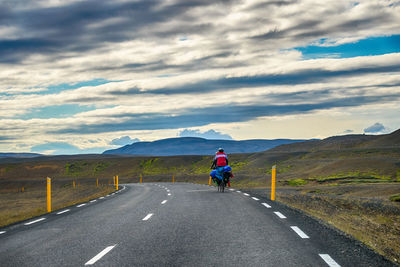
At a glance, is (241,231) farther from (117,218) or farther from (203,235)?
(117,218)

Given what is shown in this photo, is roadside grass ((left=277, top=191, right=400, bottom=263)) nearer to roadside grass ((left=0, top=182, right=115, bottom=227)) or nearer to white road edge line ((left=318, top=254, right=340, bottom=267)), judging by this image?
white road edge line ((left=318, top=254, right=340, bottom=267))

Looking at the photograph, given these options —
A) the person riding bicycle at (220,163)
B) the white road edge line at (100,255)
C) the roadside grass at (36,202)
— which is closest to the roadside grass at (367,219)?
the white road edge line at (100,255)

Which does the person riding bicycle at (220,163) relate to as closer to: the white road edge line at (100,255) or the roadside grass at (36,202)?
the roadside grass at (36,202)

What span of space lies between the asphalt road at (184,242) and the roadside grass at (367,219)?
1.73ft

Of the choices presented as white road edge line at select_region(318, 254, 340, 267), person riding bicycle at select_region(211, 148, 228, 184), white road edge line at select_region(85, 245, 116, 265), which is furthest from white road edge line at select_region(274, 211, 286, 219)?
person riding bicycle at select_region(211, 148, 228, 184)

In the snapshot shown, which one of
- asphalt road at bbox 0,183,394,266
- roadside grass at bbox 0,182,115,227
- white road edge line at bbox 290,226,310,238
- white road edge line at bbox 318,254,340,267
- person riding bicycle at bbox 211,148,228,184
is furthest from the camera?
person riding bicycle at bbox 211,148,228,184

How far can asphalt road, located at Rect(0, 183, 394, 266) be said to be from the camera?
662cm

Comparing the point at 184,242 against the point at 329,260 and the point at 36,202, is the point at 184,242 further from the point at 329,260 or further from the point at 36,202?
the point at 36,202

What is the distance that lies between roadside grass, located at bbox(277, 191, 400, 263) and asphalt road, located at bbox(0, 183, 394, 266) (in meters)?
0.53

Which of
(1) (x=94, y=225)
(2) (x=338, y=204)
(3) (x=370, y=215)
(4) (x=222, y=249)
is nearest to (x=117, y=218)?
(1) (x=94, y=225)

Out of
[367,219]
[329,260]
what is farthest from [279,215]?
[329,260]

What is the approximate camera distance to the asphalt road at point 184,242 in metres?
6.62

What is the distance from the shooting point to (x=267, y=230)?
30.7ft

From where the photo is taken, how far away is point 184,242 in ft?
26.7
